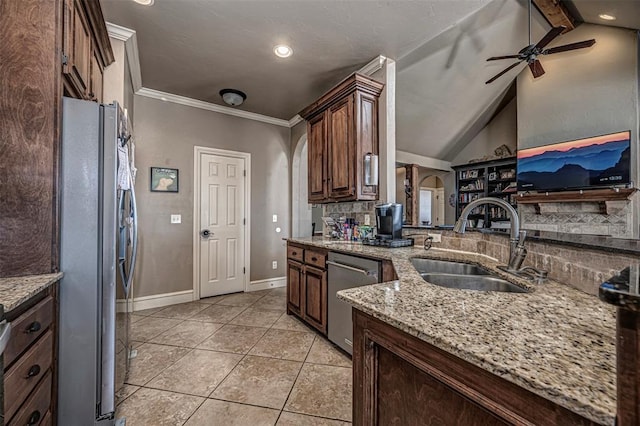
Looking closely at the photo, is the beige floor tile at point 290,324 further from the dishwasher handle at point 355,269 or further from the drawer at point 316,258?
the dishwasher handle at point 355,269

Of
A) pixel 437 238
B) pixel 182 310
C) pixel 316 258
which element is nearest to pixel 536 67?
pixel 437 238

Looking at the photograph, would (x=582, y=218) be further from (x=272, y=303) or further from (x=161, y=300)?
(x=161, y=300)

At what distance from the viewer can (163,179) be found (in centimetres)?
346

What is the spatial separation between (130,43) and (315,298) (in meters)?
2.94

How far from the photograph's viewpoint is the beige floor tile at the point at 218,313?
119 inches

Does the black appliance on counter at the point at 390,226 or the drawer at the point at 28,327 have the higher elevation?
the black appliance on counter at the point at 390,226

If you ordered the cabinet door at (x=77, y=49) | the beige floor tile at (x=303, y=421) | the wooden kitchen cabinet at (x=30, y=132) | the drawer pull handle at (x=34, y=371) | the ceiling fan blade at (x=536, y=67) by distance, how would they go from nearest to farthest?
the drawer pull handle at (x=34, y=371)
the wooden kitchen cabinet at (x=30, y=132)
the cabinet door at (x=77, y=49)
the beige floor tile at (x=303, y=421)
the ceiling fan blade at (x=536, y=67)

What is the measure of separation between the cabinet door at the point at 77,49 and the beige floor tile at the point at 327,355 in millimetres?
2444

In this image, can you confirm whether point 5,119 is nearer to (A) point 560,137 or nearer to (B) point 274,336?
(B) point 274,336

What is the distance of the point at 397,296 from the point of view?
3.08 ft

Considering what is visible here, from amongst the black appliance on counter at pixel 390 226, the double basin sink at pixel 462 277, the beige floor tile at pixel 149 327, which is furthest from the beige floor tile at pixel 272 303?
the double basin sink at pixel 462 277

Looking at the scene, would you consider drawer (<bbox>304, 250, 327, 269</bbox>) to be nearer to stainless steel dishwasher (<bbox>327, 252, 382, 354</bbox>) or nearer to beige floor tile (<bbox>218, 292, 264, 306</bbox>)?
stainless steel dishwasher (<bbox>327, 252, 382, 354</bbox>)

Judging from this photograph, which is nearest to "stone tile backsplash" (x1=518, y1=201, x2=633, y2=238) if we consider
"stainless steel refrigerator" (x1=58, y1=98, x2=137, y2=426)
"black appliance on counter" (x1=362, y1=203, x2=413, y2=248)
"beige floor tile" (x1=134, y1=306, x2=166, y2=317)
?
"black appliance on counter" (x1=362, y1=203, x2=413, y2=248)

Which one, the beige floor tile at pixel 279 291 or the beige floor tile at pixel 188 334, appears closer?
the beige floor tile at pixel 188 334
